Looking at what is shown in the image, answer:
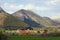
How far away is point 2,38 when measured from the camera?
107ft
